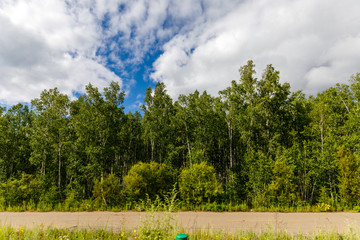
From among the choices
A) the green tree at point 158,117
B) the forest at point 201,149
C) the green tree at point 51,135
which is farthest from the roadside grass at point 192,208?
the green tree at point 158,117

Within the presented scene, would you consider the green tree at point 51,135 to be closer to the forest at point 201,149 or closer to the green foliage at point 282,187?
the forest at point 201,149

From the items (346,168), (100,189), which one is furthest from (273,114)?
(100,189)

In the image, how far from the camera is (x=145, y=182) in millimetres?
13117

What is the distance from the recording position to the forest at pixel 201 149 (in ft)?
43.0

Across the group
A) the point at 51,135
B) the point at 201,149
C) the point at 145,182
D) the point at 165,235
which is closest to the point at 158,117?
the point at 201,149

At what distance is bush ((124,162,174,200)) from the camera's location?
Answer: 41.8ft

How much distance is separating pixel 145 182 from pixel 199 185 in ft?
13.7

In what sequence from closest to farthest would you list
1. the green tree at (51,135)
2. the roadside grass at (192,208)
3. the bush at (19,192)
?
the roadside grass at (192,208) → the bush at (19,192) → the green tree at (51,135)

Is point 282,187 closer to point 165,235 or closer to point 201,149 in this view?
point 201,149

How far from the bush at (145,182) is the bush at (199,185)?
1407 millimetres

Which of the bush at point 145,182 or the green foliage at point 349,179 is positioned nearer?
the green foliage at point 349,179

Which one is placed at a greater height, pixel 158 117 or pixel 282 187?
pixel 158 117

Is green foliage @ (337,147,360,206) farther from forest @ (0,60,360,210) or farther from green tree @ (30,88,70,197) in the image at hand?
green tree @ (30,88,70,197)

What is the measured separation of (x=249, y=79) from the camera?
18.7 m
